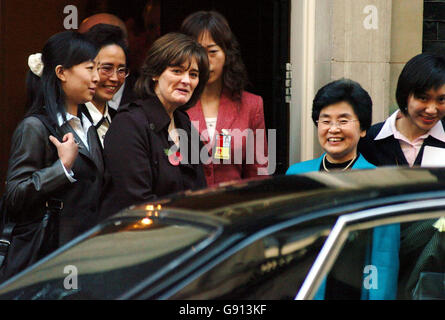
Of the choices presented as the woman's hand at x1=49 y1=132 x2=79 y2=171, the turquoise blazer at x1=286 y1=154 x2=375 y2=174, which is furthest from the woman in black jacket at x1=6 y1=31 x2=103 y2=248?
the turquoise blazer at x1=286 y1=154 x2=375 y2=174

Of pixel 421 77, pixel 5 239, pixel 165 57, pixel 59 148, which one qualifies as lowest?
pixel 5 239

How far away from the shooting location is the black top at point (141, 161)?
4.11 m

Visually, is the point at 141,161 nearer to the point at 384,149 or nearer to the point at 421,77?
the point at 384,149

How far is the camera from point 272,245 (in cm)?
226

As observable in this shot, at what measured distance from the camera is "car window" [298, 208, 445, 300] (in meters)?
2.34

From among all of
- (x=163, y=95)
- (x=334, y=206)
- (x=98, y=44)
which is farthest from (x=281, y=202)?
(x=98, y=44)

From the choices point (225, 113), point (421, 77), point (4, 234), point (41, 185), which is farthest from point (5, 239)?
point (421, 77)

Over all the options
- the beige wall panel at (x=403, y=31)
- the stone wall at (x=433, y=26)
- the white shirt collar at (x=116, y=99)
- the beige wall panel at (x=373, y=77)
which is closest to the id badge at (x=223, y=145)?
the white shirt collar at (x=116, y=99)

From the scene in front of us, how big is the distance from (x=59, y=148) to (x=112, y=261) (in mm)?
1743

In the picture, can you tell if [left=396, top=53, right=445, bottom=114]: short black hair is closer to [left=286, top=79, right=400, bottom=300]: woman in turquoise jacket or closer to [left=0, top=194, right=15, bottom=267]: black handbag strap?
[left=286, top=79, right=400, bottom=300]: woman in turquoise jacket

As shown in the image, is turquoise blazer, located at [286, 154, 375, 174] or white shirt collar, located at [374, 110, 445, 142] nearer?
turquoise blazer, located at [286, 154, 375, 174]

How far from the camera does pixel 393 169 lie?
9.34ft

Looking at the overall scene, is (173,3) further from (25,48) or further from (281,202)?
(281,202)

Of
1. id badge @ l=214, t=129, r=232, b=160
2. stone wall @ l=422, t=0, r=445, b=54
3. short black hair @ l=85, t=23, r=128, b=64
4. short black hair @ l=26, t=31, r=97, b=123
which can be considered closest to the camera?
short black hair @ l=26, t=31, r=97, b=123
